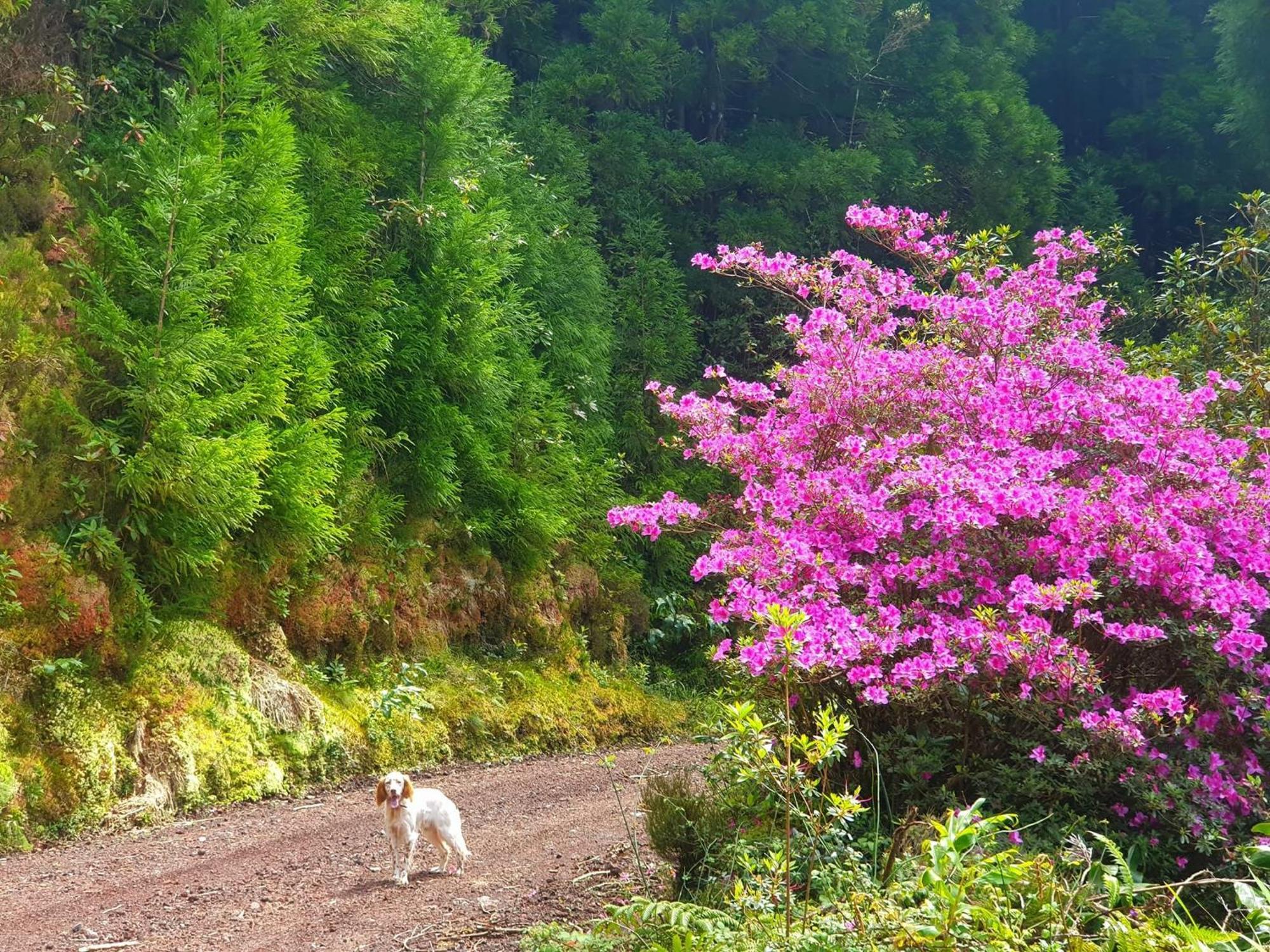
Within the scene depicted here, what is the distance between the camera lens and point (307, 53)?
10.2 meters

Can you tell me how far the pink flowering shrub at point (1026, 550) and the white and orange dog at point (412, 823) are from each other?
172cm

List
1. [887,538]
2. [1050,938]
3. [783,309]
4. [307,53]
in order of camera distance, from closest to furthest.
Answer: [1050,938], [887,538], [307,53], [783,309]

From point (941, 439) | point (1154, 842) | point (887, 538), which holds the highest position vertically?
point (941, 439)

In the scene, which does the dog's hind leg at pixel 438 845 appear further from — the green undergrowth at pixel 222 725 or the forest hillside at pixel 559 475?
the green undergrowth at pixel 222 725

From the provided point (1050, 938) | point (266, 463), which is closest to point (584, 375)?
point (266, 463)

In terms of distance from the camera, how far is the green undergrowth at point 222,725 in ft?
20.8

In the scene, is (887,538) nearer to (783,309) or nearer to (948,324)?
(948,324)

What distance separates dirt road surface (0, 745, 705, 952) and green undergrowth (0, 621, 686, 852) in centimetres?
33

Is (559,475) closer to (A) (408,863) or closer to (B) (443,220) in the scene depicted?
(B) (443,220)

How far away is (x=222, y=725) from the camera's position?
7.50m

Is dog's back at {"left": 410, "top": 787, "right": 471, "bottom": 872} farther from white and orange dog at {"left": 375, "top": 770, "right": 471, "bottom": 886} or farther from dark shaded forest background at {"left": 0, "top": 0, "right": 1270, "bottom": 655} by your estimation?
dark shaded forest background at {"left": 0, "top": 0, "right": 1270, "bottom": 655}

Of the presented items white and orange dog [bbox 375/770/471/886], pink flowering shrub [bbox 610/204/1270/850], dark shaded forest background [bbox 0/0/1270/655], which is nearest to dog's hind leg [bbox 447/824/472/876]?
white and orange dog [bbox 375/770/471/886]

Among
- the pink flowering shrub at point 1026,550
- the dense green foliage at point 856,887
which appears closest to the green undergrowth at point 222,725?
the pink flowering shrub at point 1026,550

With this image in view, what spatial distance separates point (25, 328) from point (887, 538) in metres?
6.28
